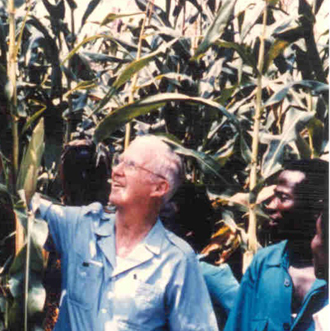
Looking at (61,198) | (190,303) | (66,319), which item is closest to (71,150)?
(61,198)

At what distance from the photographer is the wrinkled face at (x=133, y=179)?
1.27 metres

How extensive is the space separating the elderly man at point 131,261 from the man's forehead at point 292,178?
293mm

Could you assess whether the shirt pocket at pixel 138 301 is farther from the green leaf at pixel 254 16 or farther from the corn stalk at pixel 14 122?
the green leaf at pixel 254 16

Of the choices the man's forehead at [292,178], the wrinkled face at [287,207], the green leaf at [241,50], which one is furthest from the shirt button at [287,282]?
→ the green leaf at [241,50]

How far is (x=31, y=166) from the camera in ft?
3.92

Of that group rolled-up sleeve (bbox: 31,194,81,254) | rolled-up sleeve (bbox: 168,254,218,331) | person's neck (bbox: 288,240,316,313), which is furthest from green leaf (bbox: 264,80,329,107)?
rolled-up sleeve (bbox: 31,194,81,254)

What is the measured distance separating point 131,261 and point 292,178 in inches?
17.9

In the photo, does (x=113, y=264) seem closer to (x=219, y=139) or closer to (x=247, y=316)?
(x=247, y=316)

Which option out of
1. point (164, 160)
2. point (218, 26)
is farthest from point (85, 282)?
point (218, 26)

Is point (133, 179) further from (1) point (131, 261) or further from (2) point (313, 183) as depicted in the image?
(2) point (313, 183)

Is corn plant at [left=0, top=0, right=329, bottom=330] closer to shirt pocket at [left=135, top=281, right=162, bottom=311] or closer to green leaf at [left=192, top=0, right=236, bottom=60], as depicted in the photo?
green leaf at [left=192, top=0, right=236, bottom=60]

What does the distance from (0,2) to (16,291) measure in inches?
43.0

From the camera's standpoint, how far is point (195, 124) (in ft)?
6.48

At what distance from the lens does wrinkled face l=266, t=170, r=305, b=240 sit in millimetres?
1271
